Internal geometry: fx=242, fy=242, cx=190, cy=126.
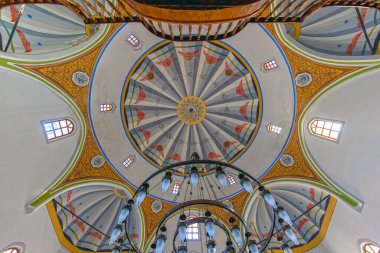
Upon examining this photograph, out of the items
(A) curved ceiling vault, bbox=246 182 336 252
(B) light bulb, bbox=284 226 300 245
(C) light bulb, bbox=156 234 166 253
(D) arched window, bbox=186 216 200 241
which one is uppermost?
(C) light bulb, bbox=156 234 166 253

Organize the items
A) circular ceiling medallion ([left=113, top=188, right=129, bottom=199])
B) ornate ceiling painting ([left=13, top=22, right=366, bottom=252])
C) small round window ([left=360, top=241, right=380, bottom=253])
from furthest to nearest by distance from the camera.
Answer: circular ceiling medallion ([left=113, top=188, right=129, bottom=199]), ornate ceiling painting ([left=13, top=22, right=366, bottom=252]), small round window ([left=360, top=241, right=380, bottom=253])

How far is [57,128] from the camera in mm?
9922

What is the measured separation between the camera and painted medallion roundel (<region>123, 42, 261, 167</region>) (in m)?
12.1

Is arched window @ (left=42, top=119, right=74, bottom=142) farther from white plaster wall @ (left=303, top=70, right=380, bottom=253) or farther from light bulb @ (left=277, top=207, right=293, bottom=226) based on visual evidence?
white plaster wall @ (left=303, top=70, right=380, bottom=253)

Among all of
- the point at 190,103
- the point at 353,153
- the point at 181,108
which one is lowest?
the point at 353,153

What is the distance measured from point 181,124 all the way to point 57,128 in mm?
6404

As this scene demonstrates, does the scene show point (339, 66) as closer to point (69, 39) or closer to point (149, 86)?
point (149, 86)

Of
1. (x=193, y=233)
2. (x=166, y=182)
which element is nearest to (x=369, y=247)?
(x=193, y=233)

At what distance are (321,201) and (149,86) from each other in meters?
10.1

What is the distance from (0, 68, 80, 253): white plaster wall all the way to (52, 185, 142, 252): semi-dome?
125 cm

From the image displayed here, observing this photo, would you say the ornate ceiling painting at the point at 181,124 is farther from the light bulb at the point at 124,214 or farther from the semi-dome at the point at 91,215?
the light bulb at the point at 124,214

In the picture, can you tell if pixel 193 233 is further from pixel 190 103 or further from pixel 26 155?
pixel 26 155

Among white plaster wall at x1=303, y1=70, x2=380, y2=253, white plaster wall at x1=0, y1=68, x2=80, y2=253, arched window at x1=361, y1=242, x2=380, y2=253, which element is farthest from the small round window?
white plaster wall at x1=0, y1=68, x2=80, y2=253

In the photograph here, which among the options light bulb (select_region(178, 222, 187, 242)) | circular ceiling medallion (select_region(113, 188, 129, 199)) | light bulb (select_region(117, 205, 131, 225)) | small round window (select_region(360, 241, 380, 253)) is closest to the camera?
light bulb (select_region(178, 222, 187, 242))
